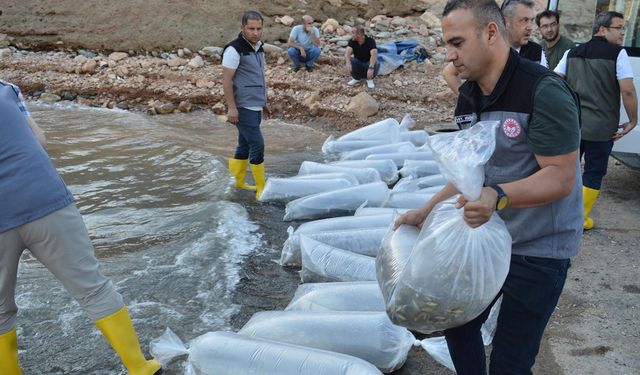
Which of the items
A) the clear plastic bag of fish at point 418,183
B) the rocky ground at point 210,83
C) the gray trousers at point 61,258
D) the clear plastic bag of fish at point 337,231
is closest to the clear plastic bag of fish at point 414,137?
the clear plastic bag of fish at point 418,183

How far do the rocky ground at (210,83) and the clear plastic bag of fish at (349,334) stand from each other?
6287 millimetres

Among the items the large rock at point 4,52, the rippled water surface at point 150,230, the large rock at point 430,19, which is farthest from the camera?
the large rock at point 430,19

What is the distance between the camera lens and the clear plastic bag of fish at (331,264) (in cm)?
341

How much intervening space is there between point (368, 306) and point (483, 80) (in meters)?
1.50

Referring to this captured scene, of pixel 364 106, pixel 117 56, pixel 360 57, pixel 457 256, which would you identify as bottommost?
pixel 364 106

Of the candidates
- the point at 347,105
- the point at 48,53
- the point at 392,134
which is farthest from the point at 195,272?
the point at 48,53

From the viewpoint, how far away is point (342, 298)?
297cm

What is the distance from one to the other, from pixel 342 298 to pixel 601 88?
8.83ft

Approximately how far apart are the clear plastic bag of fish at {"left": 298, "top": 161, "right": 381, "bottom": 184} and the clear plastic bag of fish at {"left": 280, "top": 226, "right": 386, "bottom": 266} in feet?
4.44

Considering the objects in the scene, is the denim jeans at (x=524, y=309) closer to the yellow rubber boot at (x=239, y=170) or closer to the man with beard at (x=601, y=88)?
the man with beard at (x=601, y=88)

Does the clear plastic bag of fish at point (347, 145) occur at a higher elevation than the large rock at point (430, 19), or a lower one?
lower

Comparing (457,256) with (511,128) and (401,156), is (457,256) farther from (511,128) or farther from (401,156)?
(401,156)

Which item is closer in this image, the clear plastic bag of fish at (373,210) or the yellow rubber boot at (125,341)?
the yellow rubber boot at (125,341)

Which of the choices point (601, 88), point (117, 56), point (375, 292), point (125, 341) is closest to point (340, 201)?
point (375, 292)
